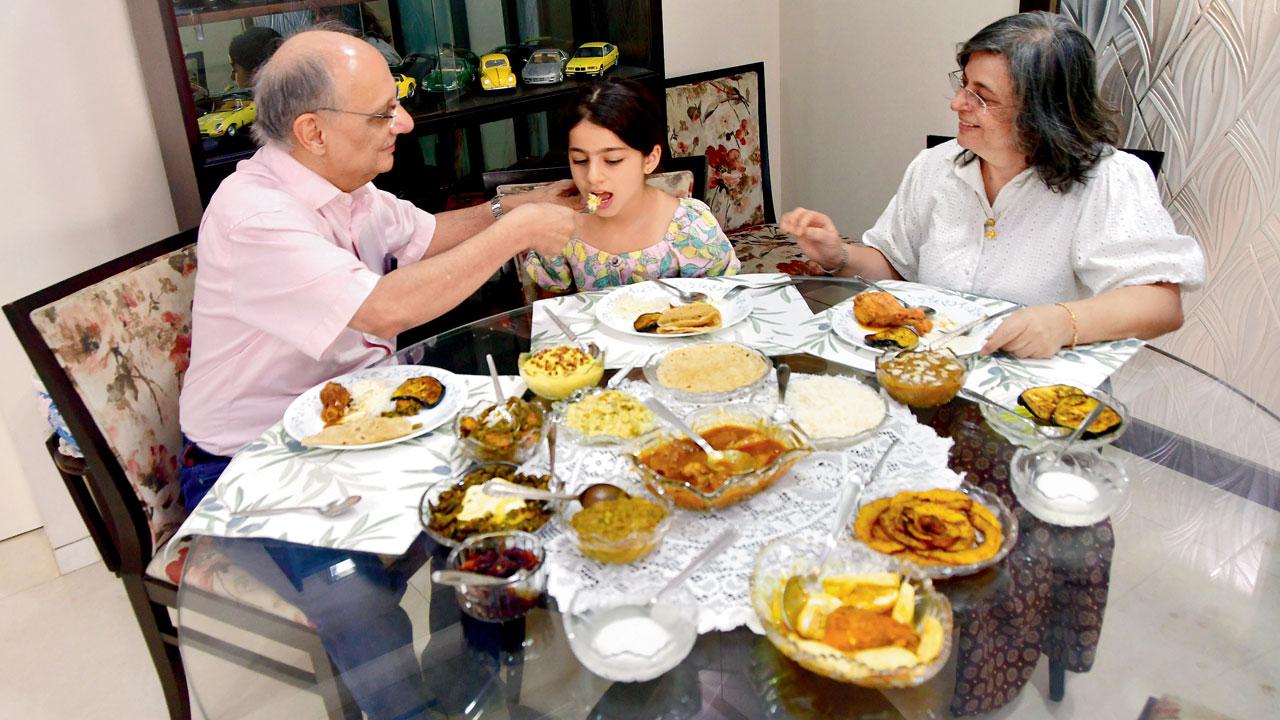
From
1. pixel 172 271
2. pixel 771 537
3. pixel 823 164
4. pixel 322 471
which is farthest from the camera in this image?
pixel 823 164

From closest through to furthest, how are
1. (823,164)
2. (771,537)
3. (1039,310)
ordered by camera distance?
(771,537)
(1039,310)
(823,164)

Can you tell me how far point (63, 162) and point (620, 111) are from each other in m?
1.58

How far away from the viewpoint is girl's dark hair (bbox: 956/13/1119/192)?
6.35 feet

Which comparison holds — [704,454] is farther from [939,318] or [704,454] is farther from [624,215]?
[624,215]

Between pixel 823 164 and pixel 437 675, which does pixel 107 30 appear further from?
pixel 823 164

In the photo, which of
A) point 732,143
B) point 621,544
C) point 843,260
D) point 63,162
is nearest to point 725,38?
point 732,143

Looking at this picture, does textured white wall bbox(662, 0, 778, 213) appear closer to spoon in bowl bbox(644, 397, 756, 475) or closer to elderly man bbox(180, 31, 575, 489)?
elderly man bbox(180, 31, 575, 489)

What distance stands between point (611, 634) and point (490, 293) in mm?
2349

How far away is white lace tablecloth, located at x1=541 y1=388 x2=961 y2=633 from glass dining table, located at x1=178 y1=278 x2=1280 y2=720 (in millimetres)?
42

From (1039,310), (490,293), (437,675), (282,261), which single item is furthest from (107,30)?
(1039,310)

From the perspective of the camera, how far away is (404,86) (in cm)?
288

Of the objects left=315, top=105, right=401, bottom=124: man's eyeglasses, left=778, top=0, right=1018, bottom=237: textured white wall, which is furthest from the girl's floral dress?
left=778, top=0, right=1018, bottom=237: textured white wall

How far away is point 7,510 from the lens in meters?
2.97

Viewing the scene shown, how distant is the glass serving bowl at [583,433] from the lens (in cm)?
150
